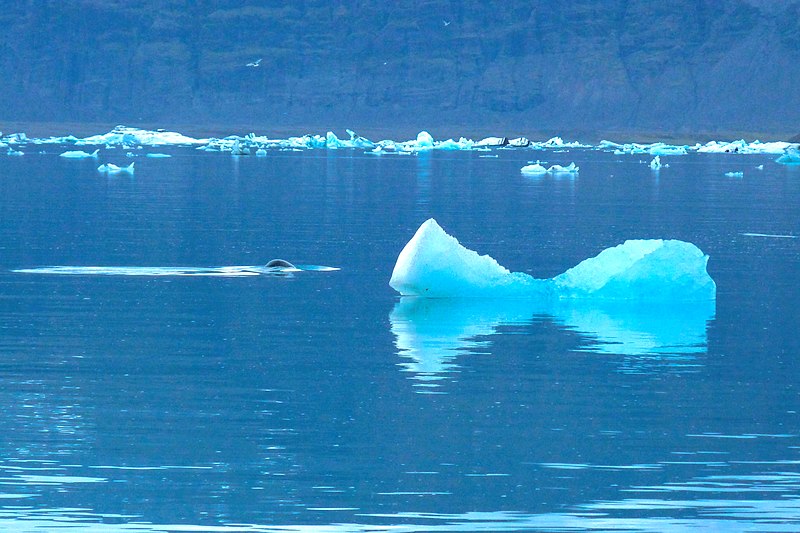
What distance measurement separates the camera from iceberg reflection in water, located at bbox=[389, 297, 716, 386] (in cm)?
1523

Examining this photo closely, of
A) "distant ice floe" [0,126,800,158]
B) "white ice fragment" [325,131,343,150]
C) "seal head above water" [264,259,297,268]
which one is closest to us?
"seal head above water" [264,259,297,268]

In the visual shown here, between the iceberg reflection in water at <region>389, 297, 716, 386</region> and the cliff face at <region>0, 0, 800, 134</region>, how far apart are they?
13229cm

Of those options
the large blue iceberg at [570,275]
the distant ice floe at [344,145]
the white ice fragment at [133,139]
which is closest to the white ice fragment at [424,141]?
the distant ice floe at [344,145]

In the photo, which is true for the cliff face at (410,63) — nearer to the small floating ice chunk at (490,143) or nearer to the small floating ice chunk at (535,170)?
the small floating ice chunk at (490,143)

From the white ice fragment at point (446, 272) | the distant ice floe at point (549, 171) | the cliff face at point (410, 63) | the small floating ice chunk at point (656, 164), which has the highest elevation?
the cliff face at point (410, 63)

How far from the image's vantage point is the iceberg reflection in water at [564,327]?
15.2 m

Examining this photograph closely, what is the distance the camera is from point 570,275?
19.6 metres

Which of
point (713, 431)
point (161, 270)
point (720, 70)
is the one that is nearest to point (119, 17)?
point (720, 70)

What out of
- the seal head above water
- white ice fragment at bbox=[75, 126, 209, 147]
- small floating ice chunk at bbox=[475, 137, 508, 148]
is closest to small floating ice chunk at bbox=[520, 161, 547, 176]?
white ice fragment at bbox=[75, 126, 209, 147]

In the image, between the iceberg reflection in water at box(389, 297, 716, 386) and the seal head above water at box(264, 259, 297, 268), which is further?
the seal head above water at box(264, 259, 297, 268)

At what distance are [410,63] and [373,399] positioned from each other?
486 ft

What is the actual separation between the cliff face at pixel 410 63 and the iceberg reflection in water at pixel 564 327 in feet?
434

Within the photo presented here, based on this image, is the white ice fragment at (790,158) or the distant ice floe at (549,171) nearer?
the distant ice floe at (549,171)

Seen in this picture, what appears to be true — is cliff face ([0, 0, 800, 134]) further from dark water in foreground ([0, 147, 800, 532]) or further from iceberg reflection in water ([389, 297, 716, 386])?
iceberg reflection in water ([389, 297, 716, 386])
